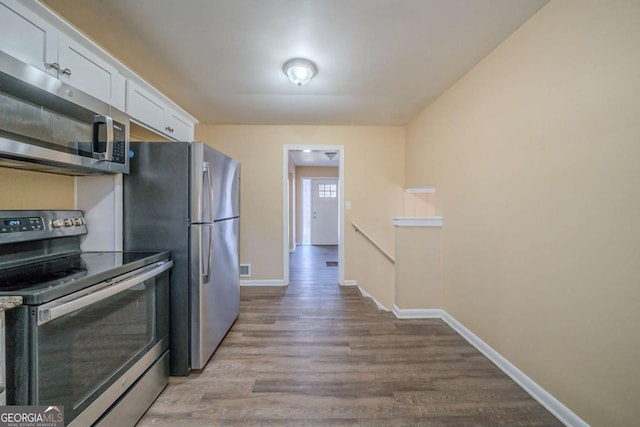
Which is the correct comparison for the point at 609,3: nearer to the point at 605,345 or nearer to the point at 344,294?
the point at 605,345

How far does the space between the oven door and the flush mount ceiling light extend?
5.94 feet

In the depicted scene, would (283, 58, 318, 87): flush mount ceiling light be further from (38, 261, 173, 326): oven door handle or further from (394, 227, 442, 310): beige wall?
(38, 261, 173, 326): oven door handle

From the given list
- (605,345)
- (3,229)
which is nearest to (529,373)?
(605,345)

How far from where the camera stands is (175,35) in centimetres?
185

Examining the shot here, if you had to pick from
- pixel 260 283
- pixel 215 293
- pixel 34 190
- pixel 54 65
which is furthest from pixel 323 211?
pixel 54 65

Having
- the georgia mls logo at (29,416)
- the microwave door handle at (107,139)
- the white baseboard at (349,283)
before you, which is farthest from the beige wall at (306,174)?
the georgia mls logo at (29,416)

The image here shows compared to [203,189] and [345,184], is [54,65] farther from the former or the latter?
[345,184]

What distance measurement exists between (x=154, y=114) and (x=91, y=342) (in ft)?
5.51

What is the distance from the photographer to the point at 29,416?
3.09ft

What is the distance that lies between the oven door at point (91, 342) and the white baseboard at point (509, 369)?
230cm

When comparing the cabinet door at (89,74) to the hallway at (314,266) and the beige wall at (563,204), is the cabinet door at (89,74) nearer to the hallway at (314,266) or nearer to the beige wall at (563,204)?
the beige wall at (563,204)

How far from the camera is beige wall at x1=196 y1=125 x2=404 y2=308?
3.85m

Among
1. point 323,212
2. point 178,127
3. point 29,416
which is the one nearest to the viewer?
point 29,416

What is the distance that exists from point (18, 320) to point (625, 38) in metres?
2.70
